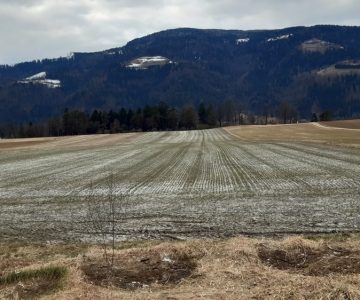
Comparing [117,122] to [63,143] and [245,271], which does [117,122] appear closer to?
[63,143]

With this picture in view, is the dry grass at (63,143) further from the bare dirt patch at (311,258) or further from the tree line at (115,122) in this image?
the bare dirt patch at (311,258)

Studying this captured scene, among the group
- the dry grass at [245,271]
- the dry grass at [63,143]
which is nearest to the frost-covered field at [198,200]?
the dry grass at [245,271]

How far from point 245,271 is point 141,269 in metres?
2.81

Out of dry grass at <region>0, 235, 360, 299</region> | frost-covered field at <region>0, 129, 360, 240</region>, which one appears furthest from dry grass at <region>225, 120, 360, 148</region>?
dry grass at <region>0, 235, 360, 299</region>

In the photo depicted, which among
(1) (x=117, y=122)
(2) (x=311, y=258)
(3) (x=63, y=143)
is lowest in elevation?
(3) (x=63, y=143)

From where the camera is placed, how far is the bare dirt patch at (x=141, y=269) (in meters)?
11.1

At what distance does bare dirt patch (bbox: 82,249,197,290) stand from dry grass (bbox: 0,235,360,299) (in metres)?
0.05

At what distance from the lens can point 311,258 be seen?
40.6ft

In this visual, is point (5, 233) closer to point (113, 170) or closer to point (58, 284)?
point (58, 284)

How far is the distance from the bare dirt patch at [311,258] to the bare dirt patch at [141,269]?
2.27 meters

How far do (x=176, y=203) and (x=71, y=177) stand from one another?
56.8 feet

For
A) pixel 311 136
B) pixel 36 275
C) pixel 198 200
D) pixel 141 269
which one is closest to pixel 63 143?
pixel 311 136

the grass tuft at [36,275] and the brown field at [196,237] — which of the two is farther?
the grass tuft at [36,275]

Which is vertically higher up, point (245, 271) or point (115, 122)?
point (115, 122)
